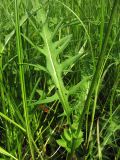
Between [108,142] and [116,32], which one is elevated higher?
[116,32]

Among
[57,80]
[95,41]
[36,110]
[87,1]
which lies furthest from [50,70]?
[87,1]

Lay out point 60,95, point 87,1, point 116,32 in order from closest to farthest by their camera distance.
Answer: point 60,95 < point 116,32 < point 87,1

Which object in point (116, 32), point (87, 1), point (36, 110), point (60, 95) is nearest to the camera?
point (60, 95)

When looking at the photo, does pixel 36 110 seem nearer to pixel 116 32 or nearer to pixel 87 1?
pixel 116 32

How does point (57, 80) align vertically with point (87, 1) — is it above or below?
below

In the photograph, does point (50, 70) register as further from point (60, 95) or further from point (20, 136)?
point (20, 136)

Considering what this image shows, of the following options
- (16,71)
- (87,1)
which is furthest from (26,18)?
(87,1)

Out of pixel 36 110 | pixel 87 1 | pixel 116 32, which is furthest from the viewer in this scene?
pixel 87 1

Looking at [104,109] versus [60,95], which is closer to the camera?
[60,95]

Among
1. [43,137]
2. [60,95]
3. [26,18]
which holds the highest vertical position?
[26,18]
